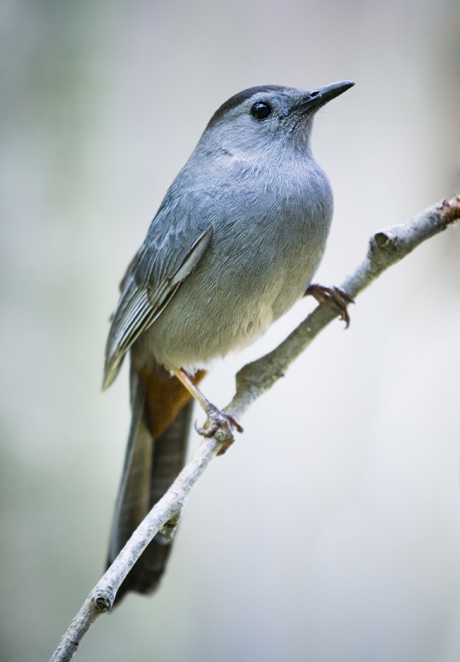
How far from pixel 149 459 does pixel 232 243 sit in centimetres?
91

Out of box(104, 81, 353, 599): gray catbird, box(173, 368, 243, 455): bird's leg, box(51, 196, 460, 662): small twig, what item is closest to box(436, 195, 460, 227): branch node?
box(51, 196, 460, 662): small twig

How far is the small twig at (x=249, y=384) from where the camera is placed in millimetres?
1179

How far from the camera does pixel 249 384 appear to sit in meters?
1.85

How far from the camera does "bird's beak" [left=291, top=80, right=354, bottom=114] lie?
158 centimetres

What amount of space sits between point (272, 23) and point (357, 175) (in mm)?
567

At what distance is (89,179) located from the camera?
2.46 metres

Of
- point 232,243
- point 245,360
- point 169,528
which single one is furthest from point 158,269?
point 169,528

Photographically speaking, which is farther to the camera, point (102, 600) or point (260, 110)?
point (260, 110)

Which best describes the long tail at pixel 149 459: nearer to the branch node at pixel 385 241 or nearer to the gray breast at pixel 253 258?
the gray breast at pixel 253 258

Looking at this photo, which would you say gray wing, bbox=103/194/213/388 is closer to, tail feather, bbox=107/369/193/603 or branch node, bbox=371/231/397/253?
tail feather, bbox=107/369/193/603

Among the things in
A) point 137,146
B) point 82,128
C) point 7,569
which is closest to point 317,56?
point 137,146

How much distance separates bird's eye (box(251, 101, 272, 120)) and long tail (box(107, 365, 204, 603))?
0.86 metres

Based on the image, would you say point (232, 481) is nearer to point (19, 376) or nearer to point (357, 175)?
point (19, 376)

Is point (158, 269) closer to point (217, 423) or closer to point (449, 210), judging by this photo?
point (217, 423)
